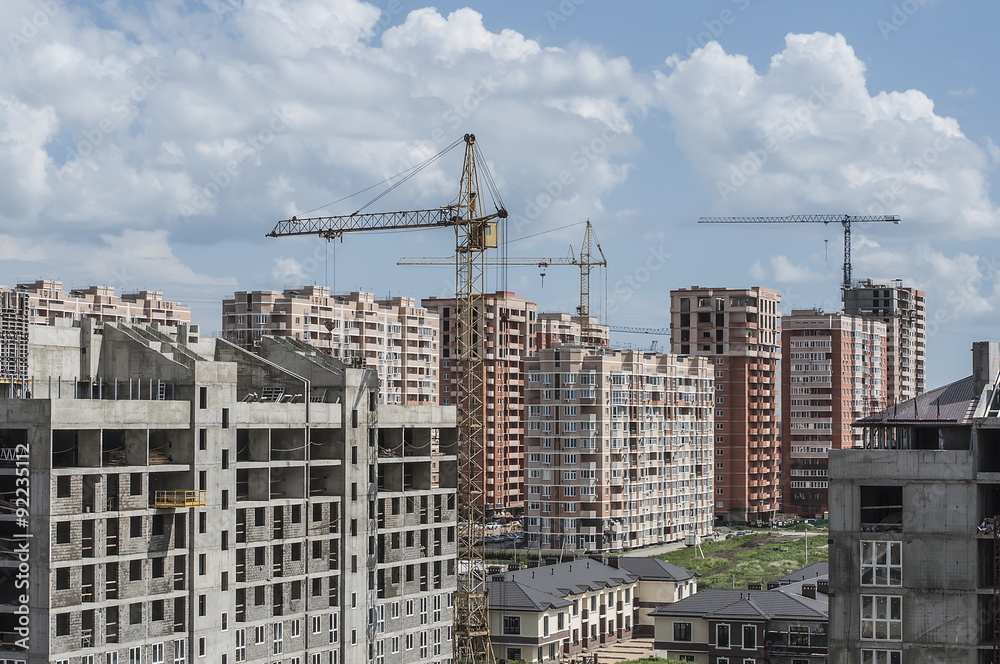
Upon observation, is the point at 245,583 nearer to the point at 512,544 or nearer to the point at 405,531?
the point at 405,531

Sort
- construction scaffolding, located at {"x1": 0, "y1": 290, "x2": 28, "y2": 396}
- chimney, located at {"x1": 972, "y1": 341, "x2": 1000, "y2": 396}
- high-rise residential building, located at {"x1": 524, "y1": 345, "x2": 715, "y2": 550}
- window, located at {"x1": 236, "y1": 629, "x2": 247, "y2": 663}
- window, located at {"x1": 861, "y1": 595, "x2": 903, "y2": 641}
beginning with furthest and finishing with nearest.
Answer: high-rise residential building, located at {"x1": 524, "y1": 345, "x2": 715, "y2": 550}, window, located at {"x1": 236, "y1": 629, "x2": 247, "y2": 663}, construction scaffolding, located at {"x1": 0, "y1": 290, "x2": 28, "y2": 396}, chimney, located at {"x1": 972, "y1": 341, "x2": 1000, "y2": 396}, window, located at {"x1": 861, "y1": 595, "x2": 903, "y2": 641}

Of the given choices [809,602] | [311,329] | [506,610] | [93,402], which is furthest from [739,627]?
[311,329]

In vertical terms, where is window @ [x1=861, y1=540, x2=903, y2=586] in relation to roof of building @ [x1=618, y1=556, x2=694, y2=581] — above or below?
above

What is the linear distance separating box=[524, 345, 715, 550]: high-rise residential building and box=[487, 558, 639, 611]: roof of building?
35.7 m

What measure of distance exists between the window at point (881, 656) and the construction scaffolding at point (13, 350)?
47695 mm

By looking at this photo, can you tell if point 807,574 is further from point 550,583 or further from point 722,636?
point 722,636

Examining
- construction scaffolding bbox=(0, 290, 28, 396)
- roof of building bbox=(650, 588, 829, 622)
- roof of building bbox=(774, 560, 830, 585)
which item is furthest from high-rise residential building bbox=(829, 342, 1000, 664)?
roof of building bbox=(774, 560, 830, 585)

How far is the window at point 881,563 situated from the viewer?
59.2m

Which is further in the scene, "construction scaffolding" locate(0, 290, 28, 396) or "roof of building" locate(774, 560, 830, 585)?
"roof of building" locate(774, 560, 830, 585)

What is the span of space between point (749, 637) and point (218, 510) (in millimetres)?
43248

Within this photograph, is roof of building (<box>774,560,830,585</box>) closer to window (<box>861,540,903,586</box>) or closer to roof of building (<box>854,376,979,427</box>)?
roof of building (<box>854,376,979,427</box>)

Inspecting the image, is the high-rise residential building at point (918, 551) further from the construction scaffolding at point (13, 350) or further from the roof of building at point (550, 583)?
the roof of building at point (550, 583)

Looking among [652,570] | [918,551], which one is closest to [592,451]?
[652,570]

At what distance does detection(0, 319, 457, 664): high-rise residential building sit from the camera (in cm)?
7106
